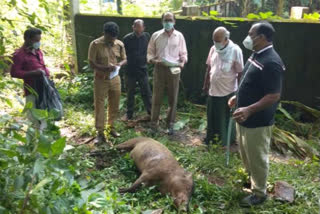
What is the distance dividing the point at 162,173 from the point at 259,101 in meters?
1.56

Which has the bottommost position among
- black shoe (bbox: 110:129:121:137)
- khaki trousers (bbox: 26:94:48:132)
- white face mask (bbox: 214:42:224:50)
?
black shoe (bbox: 110:129:121:137)

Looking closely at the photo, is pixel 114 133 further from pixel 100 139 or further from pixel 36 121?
pixel 36 121

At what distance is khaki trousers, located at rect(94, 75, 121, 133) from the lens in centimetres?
566

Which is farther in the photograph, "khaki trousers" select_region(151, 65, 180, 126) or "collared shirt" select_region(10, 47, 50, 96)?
"khaki trousers" select_region(151, 65, 180, 126)

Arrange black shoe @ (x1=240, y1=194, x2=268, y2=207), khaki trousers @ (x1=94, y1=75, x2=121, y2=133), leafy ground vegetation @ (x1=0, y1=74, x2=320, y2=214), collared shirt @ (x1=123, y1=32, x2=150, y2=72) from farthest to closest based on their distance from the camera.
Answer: collared shirt @ (x1=123, y1=32, x2=150, y2=72), khaki trousers @ (x1=94, y1=75, x2=121, y2=133), black shoe @ (x1=240, y1=194, x2=268, y2=207), leafy ground vegetation @ (x1=0, y1=74, x2=320, y2=214)

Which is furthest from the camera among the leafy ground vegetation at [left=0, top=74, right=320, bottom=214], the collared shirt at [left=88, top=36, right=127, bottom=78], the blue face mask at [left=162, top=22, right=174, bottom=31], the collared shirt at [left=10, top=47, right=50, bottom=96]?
the blue face mask at [left=162, top=22, right=174, bottom=31]

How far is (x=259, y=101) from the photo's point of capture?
3650 millimetres

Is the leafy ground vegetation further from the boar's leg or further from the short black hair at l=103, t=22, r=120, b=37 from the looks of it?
the short black hair at l=103, t=22, r=120, b=37

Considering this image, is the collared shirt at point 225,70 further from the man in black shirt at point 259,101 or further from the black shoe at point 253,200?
the black shoe at point 253,200

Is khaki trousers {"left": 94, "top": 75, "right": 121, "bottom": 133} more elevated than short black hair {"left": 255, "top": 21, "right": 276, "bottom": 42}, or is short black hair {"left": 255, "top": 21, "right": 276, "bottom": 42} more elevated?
short black hair {"left": 255, "top": 21, "right": 276, "bottom": 42}

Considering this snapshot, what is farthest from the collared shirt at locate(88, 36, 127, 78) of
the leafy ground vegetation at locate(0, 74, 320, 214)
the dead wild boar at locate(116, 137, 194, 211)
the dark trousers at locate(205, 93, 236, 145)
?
the dark trousers at locate(205, 93, 236, 145)

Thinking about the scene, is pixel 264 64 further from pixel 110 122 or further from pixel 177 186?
pixel 110 122

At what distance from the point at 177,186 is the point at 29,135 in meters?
2.60

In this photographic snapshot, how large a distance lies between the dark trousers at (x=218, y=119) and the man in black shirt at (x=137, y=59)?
1.65 meters
